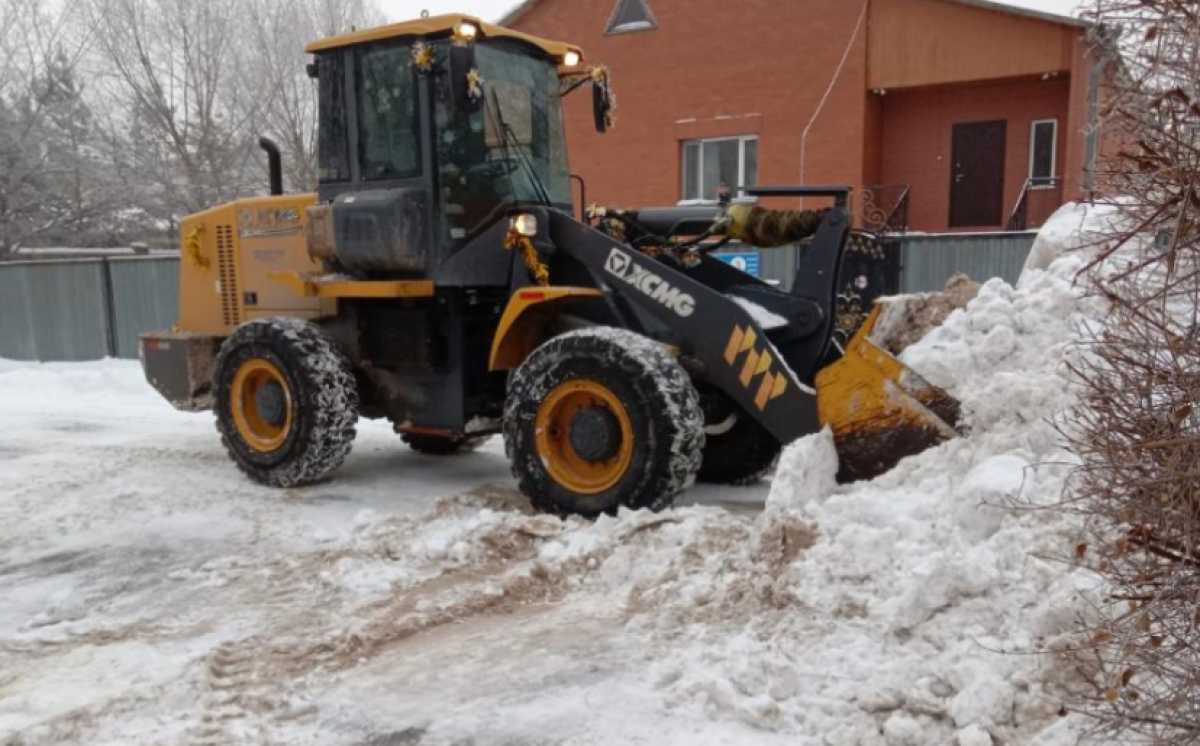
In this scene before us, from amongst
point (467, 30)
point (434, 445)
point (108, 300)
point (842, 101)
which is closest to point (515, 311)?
point (467, 30)

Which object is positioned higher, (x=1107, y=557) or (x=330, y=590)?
(x=1107, y=557)

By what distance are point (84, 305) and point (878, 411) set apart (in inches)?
523

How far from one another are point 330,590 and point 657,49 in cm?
1497

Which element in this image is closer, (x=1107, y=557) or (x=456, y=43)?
(x=1107, y=557)

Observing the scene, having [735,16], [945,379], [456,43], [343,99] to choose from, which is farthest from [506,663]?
[735,16]

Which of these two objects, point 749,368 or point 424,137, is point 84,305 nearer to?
point 424,137

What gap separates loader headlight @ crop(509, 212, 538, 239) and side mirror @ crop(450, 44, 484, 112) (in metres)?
0.73

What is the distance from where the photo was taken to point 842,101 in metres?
16.5

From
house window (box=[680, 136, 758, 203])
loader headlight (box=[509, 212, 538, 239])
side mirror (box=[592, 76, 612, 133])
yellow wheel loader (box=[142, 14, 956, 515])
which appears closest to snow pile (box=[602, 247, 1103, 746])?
yellow wheel loader (box=[142, 14, 956, 515])

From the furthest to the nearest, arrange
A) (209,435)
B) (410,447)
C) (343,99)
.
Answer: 1. (209,435)
2. (410,447)
3. (343,99)

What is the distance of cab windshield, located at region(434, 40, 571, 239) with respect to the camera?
6.23m

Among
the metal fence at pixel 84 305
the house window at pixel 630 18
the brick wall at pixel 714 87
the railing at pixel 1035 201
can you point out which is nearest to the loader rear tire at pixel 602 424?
the metal fence at pixel 84 305

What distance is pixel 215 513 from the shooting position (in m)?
6.18

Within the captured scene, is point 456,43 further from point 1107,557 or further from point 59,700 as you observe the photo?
point 1107,557
